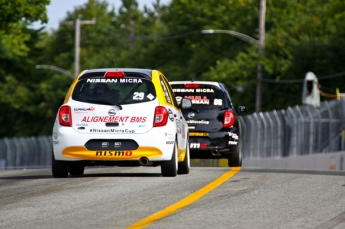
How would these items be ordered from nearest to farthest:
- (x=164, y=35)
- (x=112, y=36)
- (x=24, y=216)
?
(x=24, y=216), (x=164, y=35), (x=112, y=36)

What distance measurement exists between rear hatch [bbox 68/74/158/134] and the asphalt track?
698 millimetres

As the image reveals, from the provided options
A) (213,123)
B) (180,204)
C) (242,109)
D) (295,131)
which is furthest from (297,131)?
(180,204)

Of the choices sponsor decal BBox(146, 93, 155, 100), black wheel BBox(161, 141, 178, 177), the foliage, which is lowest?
black wheel BBox(161, 141, 178, 177)

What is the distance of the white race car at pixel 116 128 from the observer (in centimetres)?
1608

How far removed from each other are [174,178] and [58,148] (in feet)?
5.38

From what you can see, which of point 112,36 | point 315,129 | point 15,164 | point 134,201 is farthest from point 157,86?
point 112,36

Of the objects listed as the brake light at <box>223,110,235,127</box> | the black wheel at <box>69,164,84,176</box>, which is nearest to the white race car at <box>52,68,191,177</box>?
the black wheel at <box>69,164,84,176</box>

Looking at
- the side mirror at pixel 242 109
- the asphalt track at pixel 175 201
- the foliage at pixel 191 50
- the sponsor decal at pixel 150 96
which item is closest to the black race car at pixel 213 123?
the side mirror at pixel 242 109

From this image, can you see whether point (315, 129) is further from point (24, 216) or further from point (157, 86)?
point (24, 216)

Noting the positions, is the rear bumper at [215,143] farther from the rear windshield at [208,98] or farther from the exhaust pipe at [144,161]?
the exhaust pipe at [144,161]

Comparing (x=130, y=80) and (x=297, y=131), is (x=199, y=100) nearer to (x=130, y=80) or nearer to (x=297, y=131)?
(x=130, y=80)

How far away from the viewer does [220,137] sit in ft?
73.4

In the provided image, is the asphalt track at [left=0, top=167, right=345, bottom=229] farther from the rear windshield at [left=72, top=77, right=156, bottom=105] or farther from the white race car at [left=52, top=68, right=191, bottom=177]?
the rear windshield at [left=72, top=77, right=156, bottom=105]

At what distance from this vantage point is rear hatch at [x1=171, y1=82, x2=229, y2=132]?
2231 cm
